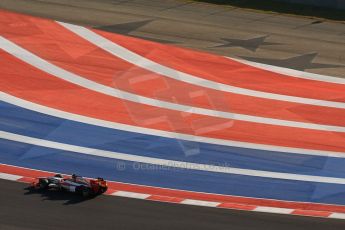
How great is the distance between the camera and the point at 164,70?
43.1 m

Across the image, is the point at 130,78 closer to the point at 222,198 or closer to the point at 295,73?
the point at 295,73

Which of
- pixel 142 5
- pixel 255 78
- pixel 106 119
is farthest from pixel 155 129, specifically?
pixel 142 5

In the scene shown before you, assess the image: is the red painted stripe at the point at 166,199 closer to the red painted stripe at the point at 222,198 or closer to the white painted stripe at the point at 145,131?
the red painted stripe at the point at 222,198

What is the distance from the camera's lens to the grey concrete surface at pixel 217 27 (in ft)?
150

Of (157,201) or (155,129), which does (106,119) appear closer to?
(155,129)

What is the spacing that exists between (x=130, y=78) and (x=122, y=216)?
13.3 meters

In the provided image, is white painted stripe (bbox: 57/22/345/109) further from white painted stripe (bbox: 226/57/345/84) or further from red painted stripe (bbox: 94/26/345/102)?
white painted stripe (bbox: 226/57/345/84)

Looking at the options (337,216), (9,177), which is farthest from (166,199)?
(9,177)

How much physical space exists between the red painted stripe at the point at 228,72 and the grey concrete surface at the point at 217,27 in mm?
1159

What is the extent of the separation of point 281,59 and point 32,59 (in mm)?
13768

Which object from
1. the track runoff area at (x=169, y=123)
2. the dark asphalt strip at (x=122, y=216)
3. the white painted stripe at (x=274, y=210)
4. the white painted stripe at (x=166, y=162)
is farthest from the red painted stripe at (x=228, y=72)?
the dark asphalt strip at (x=122, y=216)

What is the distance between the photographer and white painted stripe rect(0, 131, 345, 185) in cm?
3331

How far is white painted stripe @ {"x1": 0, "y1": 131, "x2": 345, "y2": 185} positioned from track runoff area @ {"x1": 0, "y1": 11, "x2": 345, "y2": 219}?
2.2 inches

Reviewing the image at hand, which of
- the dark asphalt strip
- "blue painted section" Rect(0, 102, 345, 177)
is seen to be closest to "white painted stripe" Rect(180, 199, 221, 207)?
the dark asphalt strip
